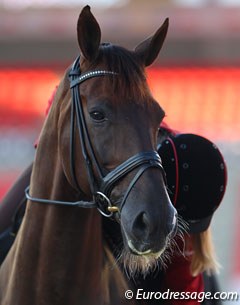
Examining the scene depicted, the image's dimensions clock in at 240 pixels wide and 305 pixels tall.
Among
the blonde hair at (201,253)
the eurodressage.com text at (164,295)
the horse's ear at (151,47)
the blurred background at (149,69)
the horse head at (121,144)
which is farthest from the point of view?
the blurred background at (149,69)

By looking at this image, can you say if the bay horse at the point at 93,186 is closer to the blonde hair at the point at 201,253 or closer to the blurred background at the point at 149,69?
the blonde hair at the point at 201,253

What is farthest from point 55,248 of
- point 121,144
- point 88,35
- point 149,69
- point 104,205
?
point 149,69

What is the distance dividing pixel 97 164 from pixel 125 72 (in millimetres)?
372

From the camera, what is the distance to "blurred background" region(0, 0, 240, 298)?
1077 cm

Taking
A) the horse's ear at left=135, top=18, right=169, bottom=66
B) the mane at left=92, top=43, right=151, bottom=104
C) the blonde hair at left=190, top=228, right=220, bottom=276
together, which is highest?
the horse's ear at left=135, top=18, right=169, bottom=66

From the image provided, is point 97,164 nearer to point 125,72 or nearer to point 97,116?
point 97,116

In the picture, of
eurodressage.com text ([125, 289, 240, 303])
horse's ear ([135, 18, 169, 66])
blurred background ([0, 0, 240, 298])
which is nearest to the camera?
horse's ear ([135, 18, 169, 66])

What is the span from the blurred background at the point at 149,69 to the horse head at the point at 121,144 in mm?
6494

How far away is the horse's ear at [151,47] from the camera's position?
3.15 meters

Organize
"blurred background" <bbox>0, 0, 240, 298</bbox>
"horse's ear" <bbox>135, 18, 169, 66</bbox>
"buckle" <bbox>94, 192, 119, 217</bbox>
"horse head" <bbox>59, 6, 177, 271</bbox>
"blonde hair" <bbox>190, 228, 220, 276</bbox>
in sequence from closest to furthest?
"horse head" <bbox>59, 6, 177, 271</bbox>
"buckle" <bbox>94, 192, 119, 217</bbox>
"horse's ear" <bbox>135, 18, 169, 66</bbox>
"blonde hair" <bbox>190, 228, 220, 276</bbox>
"blurred background" <bbox>0, 0, 240, 298</bbox>

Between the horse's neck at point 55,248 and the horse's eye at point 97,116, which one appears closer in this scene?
the horse's eye at point 97,116

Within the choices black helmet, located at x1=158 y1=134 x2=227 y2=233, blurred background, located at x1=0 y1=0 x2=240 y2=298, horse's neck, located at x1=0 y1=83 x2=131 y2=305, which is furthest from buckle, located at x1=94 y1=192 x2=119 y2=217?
blurred background, located at x1=0 y1=0 x2=240 y2=298

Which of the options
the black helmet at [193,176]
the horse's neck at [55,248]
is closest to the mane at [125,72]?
the horse's neck at [55,248]

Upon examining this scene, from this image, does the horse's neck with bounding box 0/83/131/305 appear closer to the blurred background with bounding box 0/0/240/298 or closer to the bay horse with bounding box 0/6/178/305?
the bay horse with bounding box 0/6/178/305
